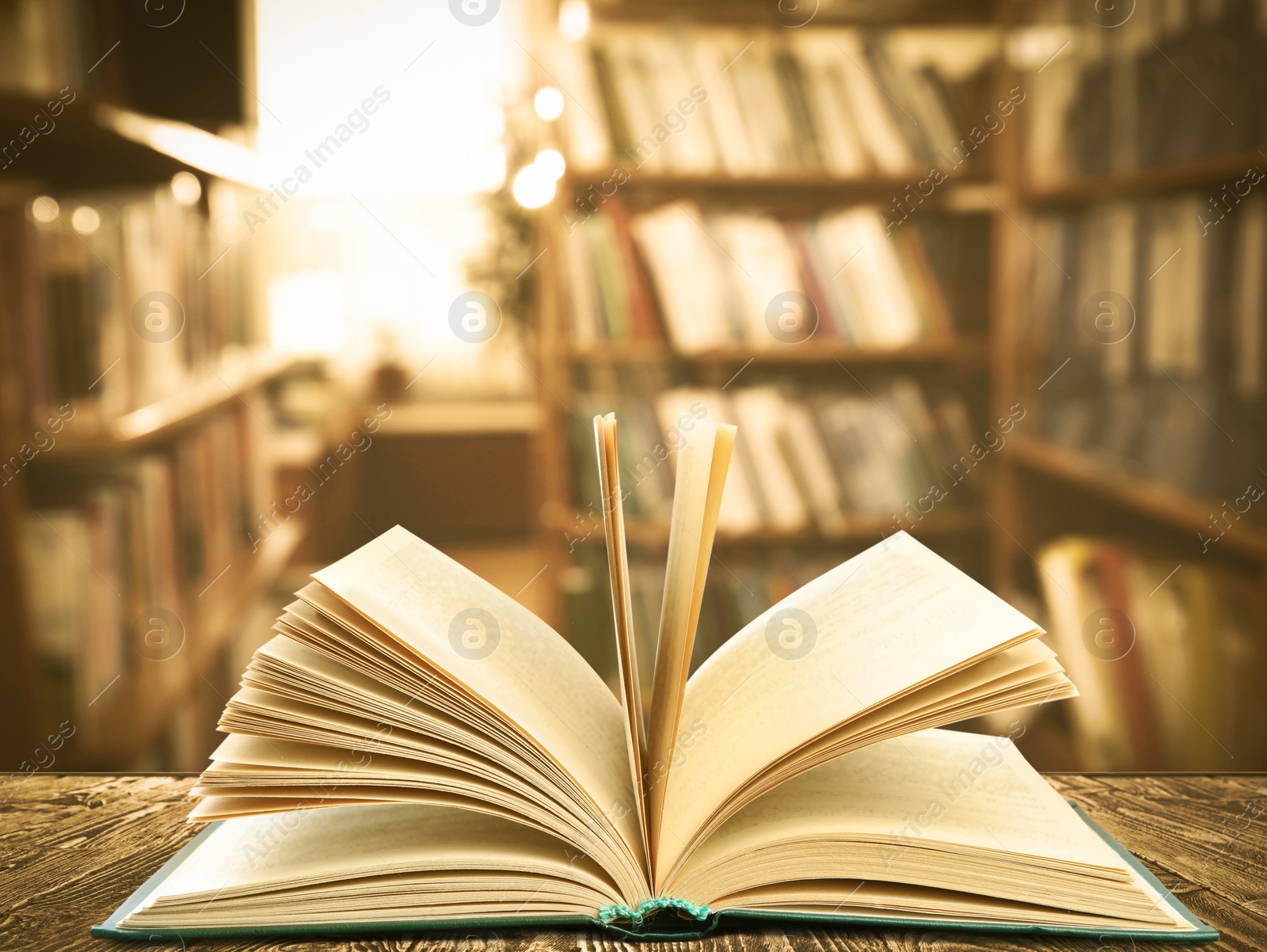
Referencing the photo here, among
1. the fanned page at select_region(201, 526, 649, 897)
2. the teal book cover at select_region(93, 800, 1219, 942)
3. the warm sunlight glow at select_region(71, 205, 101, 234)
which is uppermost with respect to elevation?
the warm sunlight glow at select_region(71, 205, 101, 234)

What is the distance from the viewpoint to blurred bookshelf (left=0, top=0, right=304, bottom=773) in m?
1.26

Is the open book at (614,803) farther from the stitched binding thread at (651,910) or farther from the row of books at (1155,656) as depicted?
the row of books at (1155,656)

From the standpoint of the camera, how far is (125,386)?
1339 mm

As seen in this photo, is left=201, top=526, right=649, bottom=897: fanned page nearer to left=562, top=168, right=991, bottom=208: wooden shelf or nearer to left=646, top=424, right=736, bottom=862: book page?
left=646, top=424, right=736, bottom=862: book page

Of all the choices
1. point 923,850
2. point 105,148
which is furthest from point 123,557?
point 923,850

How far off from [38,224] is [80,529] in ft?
1.39

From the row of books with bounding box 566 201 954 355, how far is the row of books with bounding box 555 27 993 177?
9 cm

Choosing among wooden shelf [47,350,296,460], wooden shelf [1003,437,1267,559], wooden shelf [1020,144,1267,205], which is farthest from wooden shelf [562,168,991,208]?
wooden shelf [47,350,296,460]

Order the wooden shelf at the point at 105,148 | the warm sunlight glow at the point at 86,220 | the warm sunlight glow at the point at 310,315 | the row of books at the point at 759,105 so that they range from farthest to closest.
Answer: the warm sunlight glow at the point at 310,315 → the row of books at the point at 759,105 → the warm sunlight glow at the point at 86,220 → the wooden shelf at the point at 105,148

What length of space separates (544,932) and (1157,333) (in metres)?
1.34

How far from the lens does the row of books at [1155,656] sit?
4.41ft

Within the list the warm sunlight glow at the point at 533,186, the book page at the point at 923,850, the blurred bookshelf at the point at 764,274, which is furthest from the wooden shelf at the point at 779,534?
the book page at the point at 923,850

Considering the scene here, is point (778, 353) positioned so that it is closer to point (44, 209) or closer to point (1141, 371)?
point (1141, 371)

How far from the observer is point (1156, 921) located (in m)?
0.39
